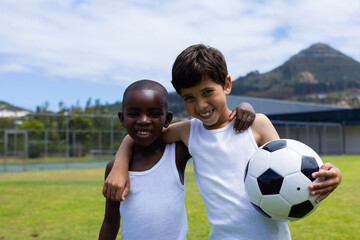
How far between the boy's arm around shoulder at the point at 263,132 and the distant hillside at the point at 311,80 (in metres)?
46.4

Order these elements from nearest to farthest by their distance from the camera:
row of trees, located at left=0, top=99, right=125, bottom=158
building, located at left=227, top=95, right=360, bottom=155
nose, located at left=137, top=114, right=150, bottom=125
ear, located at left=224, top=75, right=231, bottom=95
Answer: nose, located at left=137, top=114, right=150, bottom=125 → ear, located at left=224, top=75, right=231, bottom=95 → row of trees, located at left=0, top=99, right=125, bottom=158 → building, located at left=227, top=95, right=360, bottom=155

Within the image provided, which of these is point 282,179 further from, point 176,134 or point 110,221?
point 110,221

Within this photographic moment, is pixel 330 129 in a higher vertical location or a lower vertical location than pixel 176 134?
lower

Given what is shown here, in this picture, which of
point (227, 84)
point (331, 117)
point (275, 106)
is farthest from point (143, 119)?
point (275, 106)

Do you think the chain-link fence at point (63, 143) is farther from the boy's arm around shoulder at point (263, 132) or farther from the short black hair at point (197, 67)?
the boy's arm around shoulder at point (263, 132)

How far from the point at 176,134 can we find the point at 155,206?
45cm

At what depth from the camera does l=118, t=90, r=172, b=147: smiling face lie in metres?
1.88

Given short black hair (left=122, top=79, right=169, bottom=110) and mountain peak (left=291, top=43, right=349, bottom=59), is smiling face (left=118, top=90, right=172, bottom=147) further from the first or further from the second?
mountain peak (left=291, top=43, right=349, bottom=59)

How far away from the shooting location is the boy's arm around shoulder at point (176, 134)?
6.89ft

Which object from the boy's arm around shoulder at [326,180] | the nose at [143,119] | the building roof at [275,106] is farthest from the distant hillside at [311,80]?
the boy's arm around shoulder at [326,180]

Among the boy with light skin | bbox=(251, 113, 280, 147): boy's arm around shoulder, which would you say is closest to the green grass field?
the boy with light skin

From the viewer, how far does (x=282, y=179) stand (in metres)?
1.72

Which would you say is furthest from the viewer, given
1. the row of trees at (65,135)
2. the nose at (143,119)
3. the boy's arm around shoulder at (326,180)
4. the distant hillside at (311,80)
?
the distant hillside at (311,80)

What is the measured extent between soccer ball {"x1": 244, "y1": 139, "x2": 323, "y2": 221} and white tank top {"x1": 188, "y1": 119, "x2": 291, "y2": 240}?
94 millimetres
